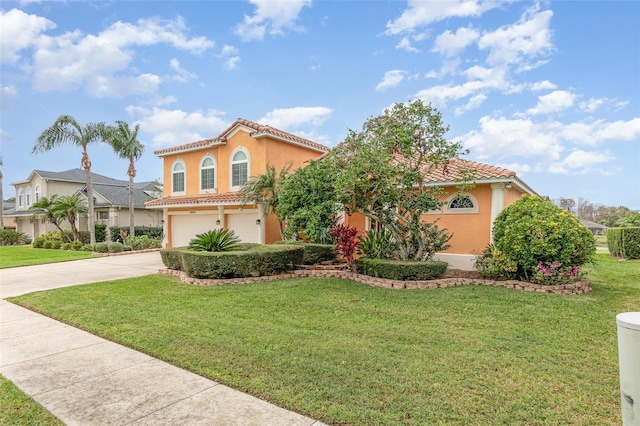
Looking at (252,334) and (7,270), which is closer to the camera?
(252,334)

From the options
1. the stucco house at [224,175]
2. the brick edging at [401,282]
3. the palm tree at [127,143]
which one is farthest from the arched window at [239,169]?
the palm tree at [127,143]

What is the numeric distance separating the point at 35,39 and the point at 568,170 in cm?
2556

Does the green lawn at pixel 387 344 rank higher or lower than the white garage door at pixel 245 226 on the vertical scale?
lower

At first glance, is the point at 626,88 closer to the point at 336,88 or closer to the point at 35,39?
the point at 336,88

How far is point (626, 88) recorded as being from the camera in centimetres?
1291

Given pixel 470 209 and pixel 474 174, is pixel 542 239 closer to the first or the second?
pixel 474 174

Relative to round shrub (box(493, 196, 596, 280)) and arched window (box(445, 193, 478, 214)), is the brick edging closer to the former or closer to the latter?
round shrub (box(493, 196, 596, 280))

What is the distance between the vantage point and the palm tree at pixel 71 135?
23109 mm

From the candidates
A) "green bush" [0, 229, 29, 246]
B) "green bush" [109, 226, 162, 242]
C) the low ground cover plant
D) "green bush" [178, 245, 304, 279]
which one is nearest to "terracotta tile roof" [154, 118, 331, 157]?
"green bush" [178, 245, 304, 279]

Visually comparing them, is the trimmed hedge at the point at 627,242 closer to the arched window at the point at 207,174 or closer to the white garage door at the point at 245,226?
the white garage door at the point at 245,226

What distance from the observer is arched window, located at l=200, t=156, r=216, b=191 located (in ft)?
65.4

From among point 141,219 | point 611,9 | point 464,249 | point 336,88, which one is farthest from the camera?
point 141,219

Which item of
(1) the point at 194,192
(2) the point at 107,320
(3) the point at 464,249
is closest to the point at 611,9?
(3) the point at 464,249

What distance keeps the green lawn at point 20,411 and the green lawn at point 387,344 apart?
1501 mm
